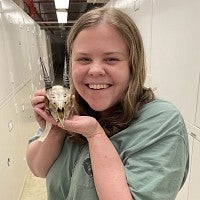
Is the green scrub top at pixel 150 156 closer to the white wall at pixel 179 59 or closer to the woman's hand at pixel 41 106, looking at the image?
the woman's hand at pixel 41 106

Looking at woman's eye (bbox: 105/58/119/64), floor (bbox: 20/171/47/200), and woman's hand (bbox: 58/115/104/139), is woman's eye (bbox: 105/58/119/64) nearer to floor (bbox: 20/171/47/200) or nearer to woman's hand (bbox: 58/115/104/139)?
woman's hand (bbox: 58/115/104/139)

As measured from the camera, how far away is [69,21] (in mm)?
9578

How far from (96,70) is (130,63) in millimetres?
121

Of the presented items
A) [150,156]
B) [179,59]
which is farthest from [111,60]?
[179,59]

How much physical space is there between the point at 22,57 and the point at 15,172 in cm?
148

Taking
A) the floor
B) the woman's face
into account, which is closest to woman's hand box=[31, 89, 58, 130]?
the woman's face

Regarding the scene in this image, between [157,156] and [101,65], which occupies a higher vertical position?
[101,65]

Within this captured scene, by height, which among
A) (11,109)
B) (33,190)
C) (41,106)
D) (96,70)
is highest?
(96,70)

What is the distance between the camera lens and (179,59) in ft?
6.39

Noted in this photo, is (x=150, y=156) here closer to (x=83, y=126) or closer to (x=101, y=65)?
(x=83, y=126)

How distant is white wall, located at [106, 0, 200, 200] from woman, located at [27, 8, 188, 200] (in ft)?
3.17

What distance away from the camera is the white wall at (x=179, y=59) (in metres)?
1.70

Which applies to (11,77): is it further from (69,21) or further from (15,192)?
(69,21)

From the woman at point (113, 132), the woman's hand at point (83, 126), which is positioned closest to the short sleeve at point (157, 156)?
the woman at point (113, 132)
